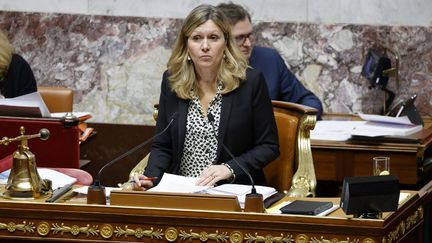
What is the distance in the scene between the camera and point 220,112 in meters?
4.71

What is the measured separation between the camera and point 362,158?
19.3 feet

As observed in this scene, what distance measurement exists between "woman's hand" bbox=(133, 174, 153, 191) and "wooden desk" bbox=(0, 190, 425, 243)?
402 mm

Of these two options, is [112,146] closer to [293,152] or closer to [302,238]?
[293,152]

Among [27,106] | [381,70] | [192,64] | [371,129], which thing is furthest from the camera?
[381,70]

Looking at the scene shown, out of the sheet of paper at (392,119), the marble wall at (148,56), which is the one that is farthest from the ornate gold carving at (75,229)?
the marble wall at (148,56)

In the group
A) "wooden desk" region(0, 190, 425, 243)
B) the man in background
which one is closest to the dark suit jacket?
the man in background

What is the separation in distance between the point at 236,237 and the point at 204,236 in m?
0.11

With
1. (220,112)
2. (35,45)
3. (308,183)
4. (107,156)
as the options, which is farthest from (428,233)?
(35,45)

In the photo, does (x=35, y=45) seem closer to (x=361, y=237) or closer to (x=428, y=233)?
(x=428, y=233)

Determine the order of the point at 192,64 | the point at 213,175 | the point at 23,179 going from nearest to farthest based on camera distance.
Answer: the point at 23,179, the point at 213,175, the point at 192,64

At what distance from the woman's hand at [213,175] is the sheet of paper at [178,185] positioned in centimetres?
3

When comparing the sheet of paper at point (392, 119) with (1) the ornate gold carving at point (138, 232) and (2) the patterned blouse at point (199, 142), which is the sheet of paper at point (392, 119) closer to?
(2) the patterned blouse at point (199, 142)

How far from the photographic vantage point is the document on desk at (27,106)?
521cm

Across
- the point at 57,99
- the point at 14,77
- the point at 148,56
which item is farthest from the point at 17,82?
the point at 148,56
